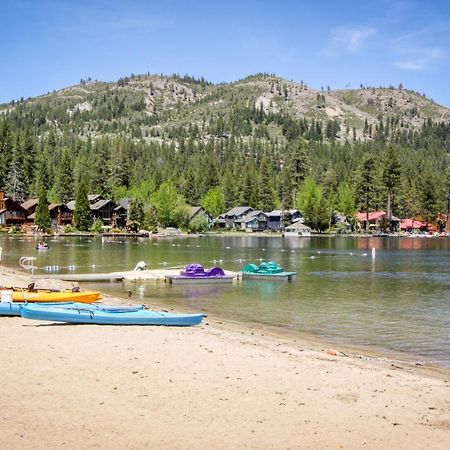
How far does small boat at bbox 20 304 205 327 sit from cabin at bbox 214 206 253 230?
485 feet

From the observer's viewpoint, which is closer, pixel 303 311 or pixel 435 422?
pixel 435 422

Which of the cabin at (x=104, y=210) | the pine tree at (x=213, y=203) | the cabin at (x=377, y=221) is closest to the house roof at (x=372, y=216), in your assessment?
the cabin at (x=377, y=221)

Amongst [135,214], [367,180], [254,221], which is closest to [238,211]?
[254,221]

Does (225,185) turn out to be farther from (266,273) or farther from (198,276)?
(198,276)

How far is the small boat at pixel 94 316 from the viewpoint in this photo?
20.4 meters

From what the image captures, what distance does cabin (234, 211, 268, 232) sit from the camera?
546ft

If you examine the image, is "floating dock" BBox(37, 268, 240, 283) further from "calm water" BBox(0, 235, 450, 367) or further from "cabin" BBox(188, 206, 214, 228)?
"cabin" BBox(188, 206, 214, 228)

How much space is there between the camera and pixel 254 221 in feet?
549

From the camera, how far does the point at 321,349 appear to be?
1928 cm

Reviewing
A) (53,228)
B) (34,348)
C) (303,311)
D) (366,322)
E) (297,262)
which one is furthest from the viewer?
(53,228)

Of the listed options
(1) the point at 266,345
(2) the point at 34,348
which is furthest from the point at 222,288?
(2) the point at 34,348

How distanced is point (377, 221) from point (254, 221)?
127 ft

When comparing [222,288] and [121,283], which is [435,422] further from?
[121,283]

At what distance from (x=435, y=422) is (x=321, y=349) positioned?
8.20 m
